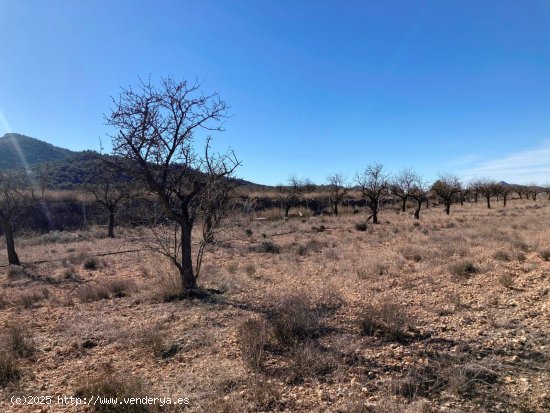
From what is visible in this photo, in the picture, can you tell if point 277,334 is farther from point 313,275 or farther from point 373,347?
point 313,275

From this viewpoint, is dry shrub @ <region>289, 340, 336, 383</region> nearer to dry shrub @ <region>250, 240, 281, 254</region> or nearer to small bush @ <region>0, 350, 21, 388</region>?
small bush @ <region>0, 350, 21, 388</region>

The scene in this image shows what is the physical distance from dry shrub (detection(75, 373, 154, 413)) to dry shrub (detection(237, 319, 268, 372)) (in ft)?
4.91

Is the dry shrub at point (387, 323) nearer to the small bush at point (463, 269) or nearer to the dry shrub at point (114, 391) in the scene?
the dry shrub at point (114, 391)

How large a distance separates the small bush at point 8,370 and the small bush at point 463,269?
10636 millimetres

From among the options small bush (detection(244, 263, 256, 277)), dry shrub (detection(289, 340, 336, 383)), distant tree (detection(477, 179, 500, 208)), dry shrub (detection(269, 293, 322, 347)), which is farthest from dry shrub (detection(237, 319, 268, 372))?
distant tree (detection(477, 179, 500, 208))

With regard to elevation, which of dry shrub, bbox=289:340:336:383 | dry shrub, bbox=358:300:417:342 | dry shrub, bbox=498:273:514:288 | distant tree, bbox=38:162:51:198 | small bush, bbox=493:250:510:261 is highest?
distant tree, bbox=38:162:51:198

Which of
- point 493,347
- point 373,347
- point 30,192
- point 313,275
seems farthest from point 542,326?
point 30,192

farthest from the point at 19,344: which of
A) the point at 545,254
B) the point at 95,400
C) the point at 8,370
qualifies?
the point at 545,254

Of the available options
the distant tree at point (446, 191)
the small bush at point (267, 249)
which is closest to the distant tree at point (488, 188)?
the distant tree at point (446, 191)

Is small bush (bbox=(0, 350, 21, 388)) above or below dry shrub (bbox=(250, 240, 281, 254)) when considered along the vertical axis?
below

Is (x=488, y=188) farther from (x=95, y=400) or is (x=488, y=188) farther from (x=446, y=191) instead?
(x=95, y=400)

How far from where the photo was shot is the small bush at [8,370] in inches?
205

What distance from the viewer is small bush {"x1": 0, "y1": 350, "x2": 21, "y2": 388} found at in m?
5.20

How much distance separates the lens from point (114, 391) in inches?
176
